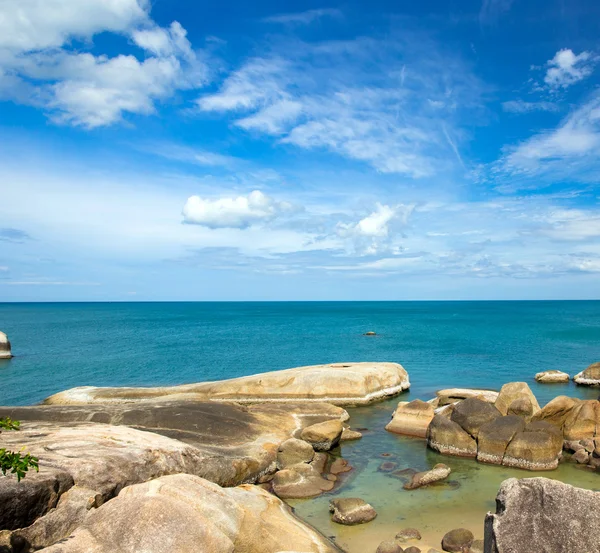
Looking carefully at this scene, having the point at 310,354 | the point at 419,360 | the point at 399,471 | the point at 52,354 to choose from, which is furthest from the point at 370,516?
the point at 52,354

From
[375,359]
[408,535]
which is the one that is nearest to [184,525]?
[408,535]

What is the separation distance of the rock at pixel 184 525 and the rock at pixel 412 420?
14188mm

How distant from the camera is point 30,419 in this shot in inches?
917

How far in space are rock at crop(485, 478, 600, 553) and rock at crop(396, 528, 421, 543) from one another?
6.50m

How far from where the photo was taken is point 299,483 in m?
20.2

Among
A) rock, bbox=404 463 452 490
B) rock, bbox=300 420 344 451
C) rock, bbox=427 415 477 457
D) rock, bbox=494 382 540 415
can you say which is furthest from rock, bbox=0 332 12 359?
rock, bbox=494 382 540 415

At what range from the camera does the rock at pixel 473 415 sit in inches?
940

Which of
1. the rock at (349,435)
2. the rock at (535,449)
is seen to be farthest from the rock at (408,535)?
the rock at (349,435)

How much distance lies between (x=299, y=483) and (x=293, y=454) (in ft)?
5.89

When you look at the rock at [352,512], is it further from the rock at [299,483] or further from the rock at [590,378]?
the rock at [590,378]

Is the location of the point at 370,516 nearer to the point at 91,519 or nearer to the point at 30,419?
the point at 91,519

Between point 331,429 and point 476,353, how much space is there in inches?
1863

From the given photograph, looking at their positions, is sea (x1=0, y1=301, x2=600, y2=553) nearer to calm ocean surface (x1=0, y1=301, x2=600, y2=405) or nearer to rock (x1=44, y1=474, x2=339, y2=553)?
calm ocean surface (x1=0, y1=301, x2=600, y2=405)

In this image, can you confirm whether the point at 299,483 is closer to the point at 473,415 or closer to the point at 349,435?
the point at 349,435
